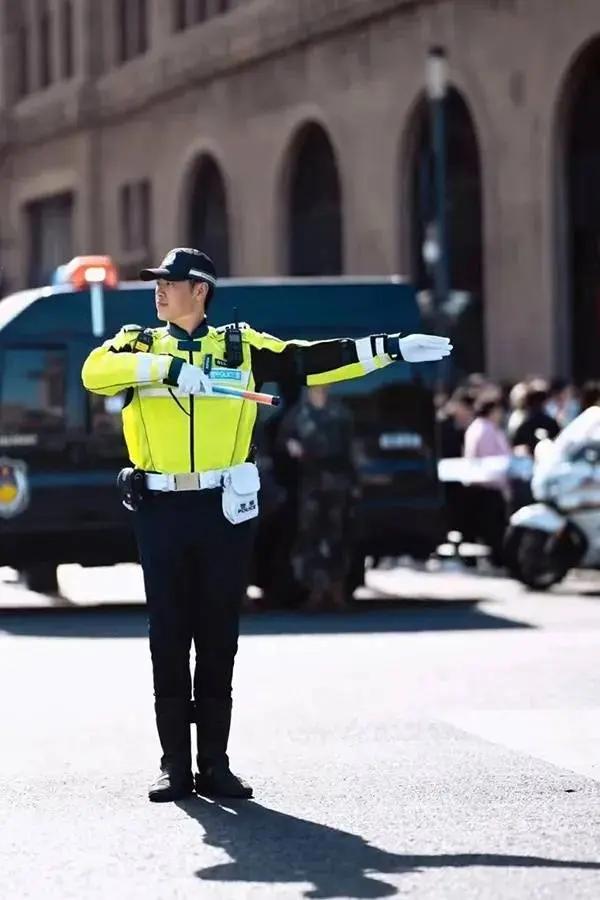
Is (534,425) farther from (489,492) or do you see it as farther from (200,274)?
(200,274)

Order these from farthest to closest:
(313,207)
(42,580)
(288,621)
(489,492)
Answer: (313,207)
(489,492)
(42,580)
(288,621)

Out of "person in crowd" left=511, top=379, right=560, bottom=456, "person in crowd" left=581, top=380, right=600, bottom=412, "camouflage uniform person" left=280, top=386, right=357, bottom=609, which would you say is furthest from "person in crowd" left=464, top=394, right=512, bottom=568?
"camouflage uniform person" left=280, top=386, right=357, bottom=609

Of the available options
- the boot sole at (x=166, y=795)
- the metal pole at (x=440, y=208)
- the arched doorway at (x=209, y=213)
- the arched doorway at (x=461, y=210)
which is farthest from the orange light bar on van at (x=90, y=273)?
the arched doorway at (x=209, y=213)

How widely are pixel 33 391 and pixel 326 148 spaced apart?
22907 mm

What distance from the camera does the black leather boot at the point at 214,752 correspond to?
8.02m

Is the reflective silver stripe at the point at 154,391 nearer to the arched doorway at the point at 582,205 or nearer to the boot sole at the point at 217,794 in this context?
the boot sole at the point at 217,794

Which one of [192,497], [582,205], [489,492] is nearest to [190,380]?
[192,497]

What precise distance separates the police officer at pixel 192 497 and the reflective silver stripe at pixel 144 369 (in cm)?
9

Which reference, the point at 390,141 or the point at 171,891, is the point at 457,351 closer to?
the point at 390,141

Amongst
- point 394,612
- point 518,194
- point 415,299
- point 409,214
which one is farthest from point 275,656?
point 409,214

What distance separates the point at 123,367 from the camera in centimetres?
791

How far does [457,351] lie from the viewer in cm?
3519

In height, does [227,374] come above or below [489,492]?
above

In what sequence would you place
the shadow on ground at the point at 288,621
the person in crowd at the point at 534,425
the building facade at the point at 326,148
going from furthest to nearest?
the building facade at the point at 326,148, the person in crowd at the point at 534,425, the shadow on ground at the point at 288,621
